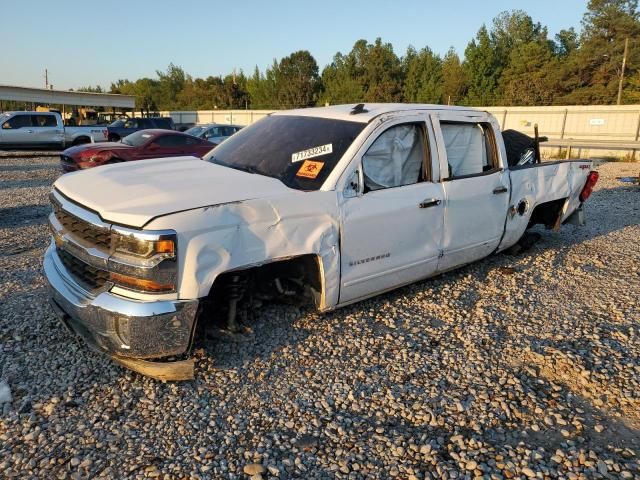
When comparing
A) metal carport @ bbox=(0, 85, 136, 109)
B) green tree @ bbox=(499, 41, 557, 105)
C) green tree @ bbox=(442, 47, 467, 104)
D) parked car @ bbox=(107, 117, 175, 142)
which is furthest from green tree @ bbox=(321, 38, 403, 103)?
parked car @ bbox=(107, 117, 175, 142)

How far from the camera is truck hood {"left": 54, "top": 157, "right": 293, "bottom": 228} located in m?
2.80

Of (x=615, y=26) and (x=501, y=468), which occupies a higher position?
(x=615, y=26)

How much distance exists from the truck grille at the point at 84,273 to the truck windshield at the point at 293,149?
4.49 ft

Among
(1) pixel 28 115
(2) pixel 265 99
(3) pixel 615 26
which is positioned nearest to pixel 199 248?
(1) pixel 28 115

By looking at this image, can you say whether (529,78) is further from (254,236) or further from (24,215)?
(254,236)

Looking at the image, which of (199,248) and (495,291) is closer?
(199,248)

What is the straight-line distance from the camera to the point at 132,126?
861 inches

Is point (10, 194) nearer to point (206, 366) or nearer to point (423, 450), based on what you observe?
point (206, 366)

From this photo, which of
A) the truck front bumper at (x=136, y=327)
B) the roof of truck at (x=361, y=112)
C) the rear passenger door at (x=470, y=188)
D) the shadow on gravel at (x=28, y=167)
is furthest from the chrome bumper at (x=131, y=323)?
the shadow on gravel at (x=28, y=167)

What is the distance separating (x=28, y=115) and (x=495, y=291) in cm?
1994

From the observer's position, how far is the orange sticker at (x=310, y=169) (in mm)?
3535

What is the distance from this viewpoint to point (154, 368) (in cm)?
291

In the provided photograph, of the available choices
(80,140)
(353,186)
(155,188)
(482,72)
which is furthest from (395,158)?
(482,72)

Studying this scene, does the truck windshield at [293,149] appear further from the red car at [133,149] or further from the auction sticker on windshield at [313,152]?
the red car at [133,149]
